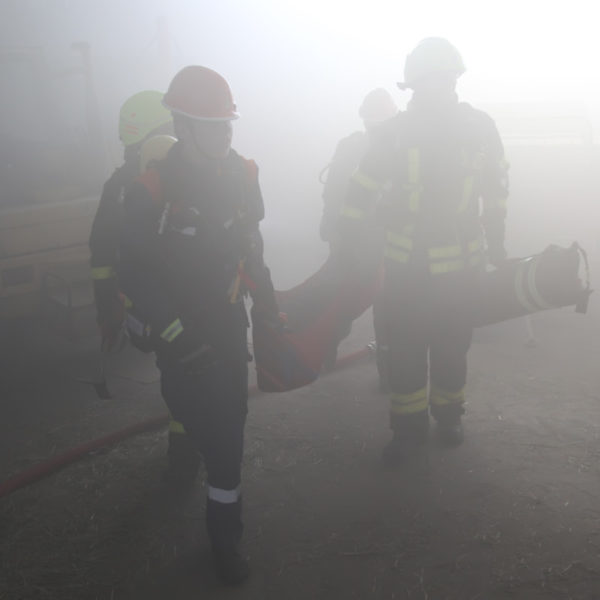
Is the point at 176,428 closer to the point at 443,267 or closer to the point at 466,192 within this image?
the point at 443,267

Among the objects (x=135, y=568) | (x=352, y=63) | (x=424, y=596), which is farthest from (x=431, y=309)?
(x=352, y=63)

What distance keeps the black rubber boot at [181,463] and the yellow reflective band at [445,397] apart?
4.15 feet

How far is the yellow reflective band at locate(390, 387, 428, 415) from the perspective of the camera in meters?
3.75

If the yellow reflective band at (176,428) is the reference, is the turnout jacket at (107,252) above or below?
above

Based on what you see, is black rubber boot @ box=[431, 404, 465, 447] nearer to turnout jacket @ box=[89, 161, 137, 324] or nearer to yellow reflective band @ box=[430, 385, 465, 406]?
yellow reflective band @ box=[430, 385, 465, 406]

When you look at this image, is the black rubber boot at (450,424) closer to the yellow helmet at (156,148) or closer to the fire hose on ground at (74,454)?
the fire hose on ground at (74,454)

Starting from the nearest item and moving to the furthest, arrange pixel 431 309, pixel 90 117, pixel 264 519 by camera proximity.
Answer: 1. pixel 264 519
2. pixel 431 309
3. pixel 90 117

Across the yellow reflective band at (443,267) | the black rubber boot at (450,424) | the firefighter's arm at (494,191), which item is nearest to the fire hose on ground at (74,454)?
the black rubber boot at (450,424)

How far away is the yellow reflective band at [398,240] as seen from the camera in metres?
3.58

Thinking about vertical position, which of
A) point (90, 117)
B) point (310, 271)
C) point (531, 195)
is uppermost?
point (90, 117)

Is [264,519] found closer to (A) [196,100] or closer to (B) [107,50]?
(A) [196,100]

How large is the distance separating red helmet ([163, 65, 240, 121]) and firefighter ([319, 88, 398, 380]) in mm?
1870

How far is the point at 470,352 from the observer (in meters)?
5.43

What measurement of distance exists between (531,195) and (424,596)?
6.44 meters
